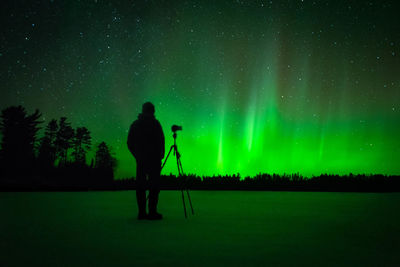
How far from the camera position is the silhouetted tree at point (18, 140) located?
4169 centimetres

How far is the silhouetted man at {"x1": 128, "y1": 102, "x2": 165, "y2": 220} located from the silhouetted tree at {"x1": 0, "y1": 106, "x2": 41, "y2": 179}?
37.2m

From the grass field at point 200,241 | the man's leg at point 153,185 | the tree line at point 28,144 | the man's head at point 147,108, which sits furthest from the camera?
the tree line at point 28,144

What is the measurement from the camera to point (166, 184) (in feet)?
72.0

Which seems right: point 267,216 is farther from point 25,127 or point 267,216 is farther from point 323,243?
point 25,127

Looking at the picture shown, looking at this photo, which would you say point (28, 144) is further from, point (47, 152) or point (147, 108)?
point (147, 108)

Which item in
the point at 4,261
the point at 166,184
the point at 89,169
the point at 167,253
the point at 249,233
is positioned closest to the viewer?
the point at 4,261

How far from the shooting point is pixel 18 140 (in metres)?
43.0

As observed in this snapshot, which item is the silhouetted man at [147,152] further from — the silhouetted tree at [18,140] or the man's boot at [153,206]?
the silhouetted tree at [18,140]

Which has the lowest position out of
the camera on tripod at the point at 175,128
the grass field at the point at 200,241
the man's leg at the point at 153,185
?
the grass field at the point at 200,241

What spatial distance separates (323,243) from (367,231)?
1.66 m

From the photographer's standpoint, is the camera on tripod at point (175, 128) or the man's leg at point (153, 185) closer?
the man's leg at point (153, 185)

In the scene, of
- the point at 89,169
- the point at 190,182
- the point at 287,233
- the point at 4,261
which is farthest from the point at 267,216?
Answer: the point at 89,169

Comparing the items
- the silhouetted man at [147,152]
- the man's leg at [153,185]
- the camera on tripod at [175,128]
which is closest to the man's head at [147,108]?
the silhouetted man at [147,152]

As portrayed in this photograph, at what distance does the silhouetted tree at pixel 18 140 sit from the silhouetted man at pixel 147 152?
37.2 meters
